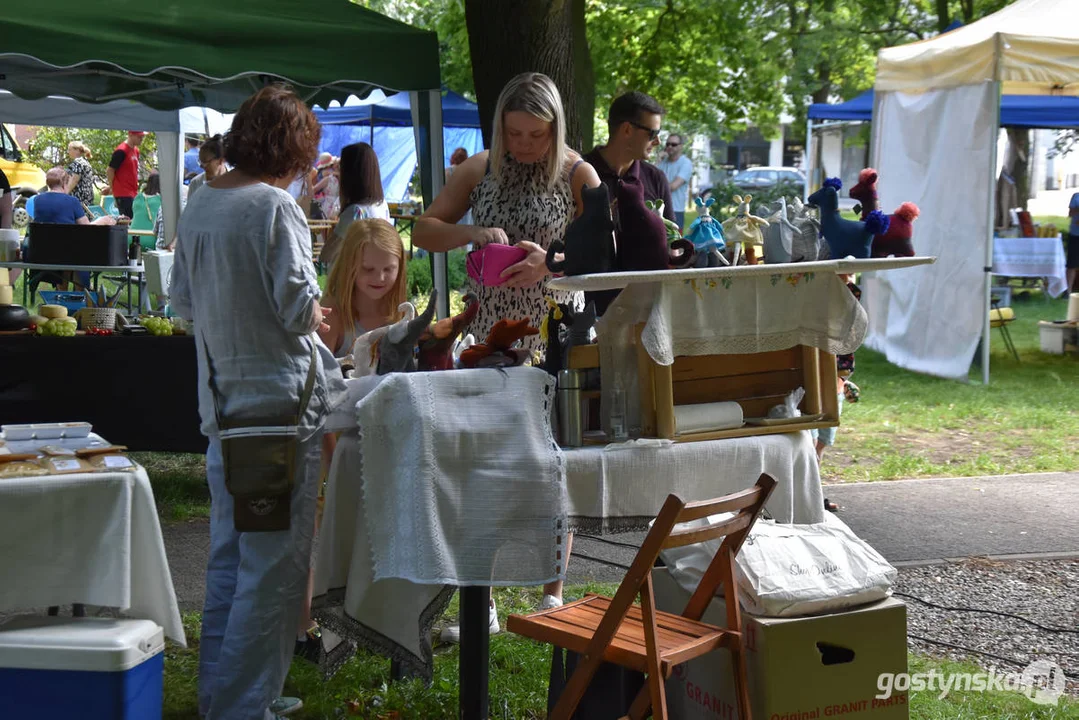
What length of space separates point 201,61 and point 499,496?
12.8ft

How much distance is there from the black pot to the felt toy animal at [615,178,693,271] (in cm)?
391

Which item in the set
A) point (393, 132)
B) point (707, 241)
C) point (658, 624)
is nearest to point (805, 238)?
point (707, 241)

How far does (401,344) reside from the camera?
3.00 m

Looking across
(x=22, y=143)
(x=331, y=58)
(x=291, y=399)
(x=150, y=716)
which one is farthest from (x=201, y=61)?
(x=22, y=143)

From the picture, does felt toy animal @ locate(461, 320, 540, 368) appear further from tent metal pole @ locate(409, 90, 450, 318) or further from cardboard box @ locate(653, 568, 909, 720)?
tent metal pole @ locate(409, 90, 450, 318)

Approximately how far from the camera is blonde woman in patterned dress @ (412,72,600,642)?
3592 mm

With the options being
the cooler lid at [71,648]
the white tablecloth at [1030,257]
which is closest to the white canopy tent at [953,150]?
the white tablecloth at [1030,257]

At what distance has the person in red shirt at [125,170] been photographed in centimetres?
1368

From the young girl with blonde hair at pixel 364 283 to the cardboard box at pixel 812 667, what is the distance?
1.38 m

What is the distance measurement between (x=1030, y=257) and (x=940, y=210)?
3.76 metres

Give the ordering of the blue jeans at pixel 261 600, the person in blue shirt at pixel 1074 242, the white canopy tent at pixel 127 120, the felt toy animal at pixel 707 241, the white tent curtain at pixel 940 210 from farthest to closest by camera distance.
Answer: the person in blue shirt at pixel 1074 242 < the white canopy tent at pixel 127 120 < the white tent curtain at pixel 940 210 < the felt toy animal at pixel 707 241 < the blue jeans at pixel 261 600

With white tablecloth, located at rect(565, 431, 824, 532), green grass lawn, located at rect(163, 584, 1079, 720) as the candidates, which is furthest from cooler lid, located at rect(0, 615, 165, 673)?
white tablecloth, located at rect(565, 431, 824, 532)

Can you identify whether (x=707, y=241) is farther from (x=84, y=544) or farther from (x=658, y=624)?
(x=84, y=544)

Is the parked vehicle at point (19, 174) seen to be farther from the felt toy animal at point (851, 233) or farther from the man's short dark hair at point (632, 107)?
the felt toy animal at point (851, 233)
